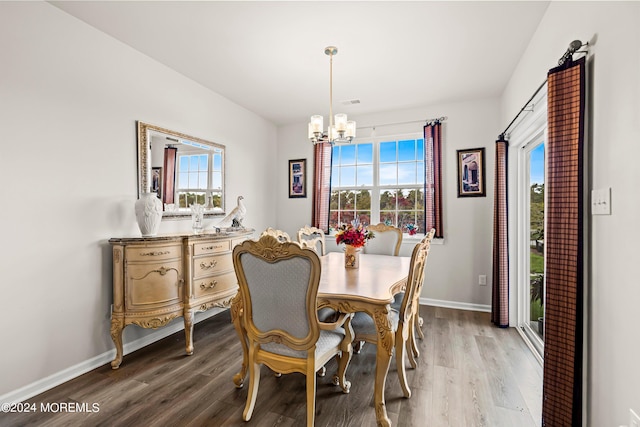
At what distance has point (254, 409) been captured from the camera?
1.94m

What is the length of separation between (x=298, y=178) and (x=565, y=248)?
3761 mm

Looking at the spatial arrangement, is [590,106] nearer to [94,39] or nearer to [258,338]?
[258,338]

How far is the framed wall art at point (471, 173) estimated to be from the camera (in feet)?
12.8

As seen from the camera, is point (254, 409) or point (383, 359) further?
point (254, 409)

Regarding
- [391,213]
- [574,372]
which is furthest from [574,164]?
[391,213]

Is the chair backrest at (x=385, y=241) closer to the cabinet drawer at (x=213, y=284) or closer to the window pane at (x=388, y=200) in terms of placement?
the window pane at (x=388, y=200)

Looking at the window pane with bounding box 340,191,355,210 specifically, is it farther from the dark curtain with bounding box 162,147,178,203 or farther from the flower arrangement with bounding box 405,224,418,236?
the dark curtain with bounding box 162,147,178,203

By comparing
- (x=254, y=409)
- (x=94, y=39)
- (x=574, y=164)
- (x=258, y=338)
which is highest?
(x=94, y=39)

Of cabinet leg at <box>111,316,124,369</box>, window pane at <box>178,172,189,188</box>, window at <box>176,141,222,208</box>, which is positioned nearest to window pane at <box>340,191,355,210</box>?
window at <box>176,141,222,208</box>

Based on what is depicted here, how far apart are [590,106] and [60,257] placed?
3.45 m

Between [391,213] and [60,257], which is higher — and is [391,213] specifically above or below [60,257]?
above

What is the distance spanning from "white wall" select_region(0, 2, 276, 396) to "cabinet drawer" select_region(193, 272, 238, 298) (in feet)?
2.16

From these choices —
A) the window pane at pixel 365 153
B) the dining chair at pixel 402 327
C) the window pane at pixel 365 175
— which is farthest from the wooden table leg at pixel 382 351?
the window pane at pixel 365 153

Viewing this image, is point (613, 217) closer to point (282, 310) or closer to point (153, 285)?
point (282, 310)
